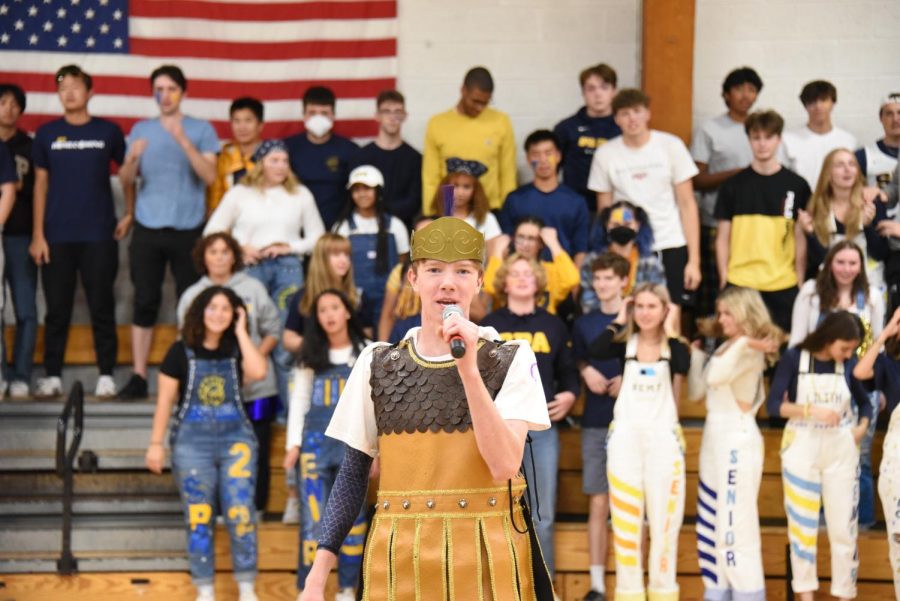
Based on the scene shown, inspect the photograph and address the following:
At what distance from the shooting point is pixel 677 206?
7.66m

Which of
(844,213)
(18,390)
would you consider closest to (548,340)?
(844,213)

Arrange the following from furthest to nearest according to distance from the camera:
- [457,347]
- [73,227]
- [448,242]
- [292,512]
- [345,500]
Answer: [73,227]
[292,512]
[345,500]
[448,242]
[457,347]

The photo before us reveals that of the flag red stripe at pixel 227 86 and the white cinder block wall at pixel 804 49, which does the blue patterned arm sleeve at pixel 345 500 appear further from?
the white cinder block wall at pixel 804 49

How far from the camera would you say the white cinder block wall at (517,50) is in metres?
8.98

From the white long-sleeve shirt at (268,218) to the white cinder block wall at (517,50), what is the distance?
63.4 inches

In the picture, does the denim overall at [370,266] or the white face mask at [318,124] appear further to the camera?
the white face mask at [318,124]

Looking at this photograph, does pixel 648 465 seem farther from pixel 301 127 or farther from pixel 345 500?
pixel 301 127

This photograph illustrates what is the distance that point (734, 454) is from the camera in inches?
251

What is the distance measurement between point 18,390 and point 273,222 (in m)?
1.84

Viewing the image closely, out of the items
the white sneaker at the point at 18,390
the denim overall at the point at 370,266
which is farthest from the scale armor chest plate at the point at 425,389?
the white sneaker at the point at 18,390

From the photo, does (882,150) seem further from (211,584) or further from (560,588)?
(211,584)

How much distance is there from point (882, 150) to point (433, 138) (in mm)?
2632

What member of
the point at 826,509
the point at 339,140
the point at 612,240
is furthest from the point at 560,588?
the point at 339,140

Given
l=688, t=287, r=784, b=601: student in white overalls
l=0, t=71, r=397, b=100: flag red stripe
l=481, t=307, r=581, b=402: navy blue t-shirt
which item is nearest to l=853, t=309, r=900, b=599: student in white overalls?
l=688, t=287, r=784, b=601: student in white overalls
